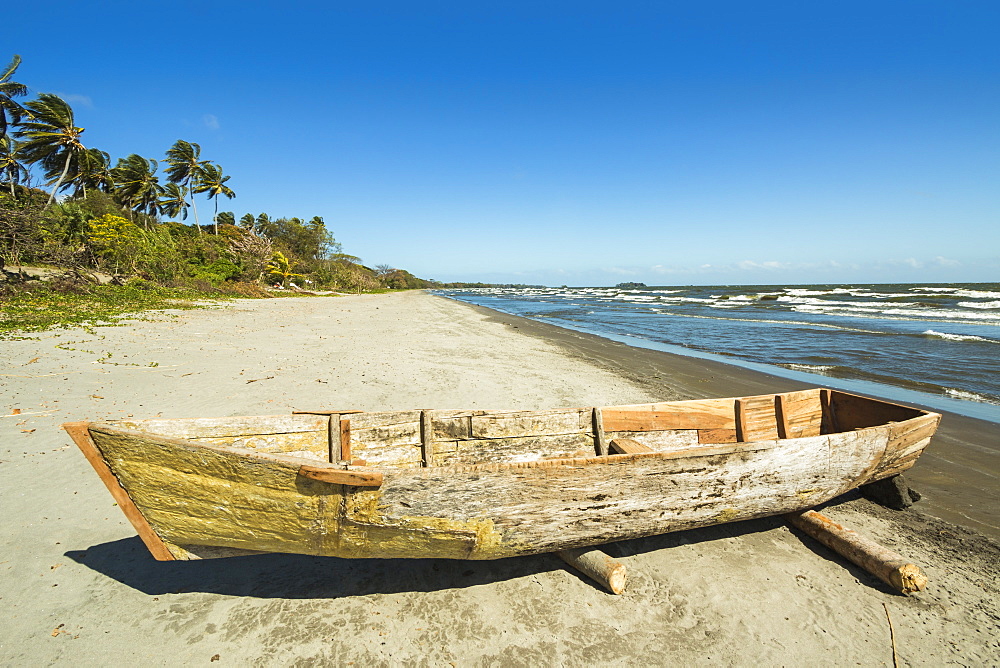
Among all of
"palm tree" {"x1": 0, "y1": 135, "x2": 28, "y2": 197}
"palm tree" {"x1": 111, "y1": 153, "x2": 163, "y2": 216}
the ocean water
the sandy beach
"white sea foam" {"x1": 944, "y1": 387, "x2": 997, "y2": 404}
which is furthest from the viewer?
"palm tree" {"x1": 111, "y1": 153, "x2": 163, "y2": 216}

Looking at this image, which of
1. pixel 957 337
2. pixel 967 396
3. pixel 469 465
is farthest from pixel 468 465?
pixel 957 337

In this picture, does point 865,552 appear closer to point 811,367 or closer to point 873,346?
point 811,367

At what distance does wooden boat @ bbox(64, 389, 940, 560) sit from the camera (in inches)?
84.4

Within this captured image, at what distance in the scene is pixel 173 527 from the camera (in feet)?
7.52

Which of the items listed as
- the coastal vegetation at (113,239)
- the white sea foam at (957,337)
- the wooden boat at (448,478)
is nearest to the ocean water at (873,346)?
the white sea foam at (957,337)

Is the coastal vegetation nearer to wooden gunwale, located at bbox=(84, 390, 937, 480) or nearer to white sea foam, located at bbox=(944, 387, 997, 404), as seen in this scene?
wooden gunwale, located at bbox=(84, 390, 937, 480)

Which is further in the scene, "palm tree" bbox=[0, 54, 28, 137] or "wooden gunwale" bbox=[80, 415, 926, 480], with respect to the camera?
"palm tree" bbox=[0, 54, 28, 137]

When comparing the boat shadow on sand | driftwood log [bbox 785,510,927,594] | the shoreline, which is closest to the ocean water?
the shoreline

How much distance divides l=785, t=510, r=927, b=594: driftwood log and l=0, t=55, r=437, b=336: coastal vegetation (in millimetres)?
15323

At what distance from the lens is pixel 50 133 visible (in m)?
31.1

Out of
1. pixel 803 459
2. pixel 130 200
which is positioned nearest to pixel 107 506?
pixel 803 459

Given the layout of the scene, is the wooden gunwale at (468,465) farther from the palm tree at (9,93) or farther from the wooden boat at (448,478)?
the palm tree at (9,93)

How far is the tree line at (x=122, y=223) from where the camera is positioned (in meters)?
17.1

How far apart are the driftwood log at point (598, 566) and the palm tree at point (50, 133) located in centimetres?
4450
